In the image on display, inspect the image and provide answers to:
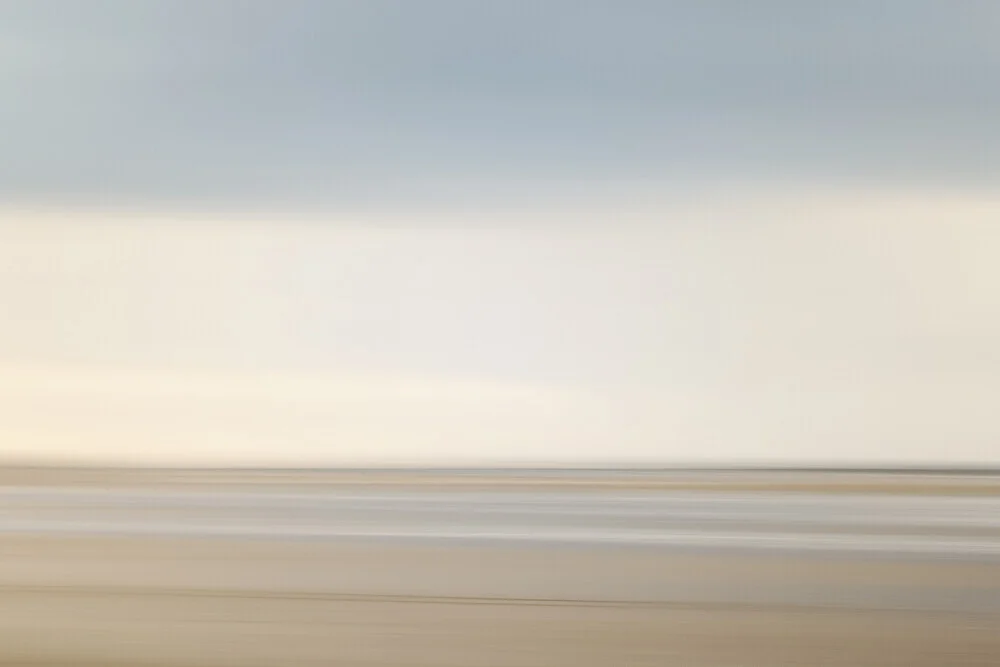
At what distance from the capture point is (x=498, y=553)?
408 inches

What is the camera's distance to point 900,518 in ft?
43.4

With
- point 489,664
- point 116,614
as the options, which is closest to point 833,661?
point 489,664

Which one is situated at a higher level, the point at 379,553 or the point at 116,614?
the point at 379,553

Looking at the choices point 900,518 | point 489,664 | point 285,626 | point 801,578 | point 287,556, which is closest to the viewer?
point 489,664

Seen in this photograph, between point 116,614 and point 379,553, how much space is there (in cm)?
268

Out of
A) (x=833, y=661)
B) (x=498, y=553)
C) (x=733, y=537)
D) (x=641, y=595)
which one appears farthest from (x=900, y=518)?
(x=833, y=661)

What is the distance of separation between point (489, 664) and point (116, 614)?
6.36 feet

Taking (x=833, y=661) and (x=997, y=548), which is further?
(x=997, y=548)

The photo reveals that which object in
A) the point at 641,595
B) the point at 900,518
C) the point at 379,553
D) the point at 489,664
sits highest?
the point at 900,518

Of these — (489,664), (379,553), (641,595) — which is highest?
(379,553)

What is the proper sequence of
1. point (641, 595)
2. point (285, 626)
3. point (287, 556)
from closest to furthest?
point (285, 626), point (641, 595), point (287, 556)

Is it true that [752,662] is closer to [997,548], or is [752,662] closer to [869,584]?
[869,584]

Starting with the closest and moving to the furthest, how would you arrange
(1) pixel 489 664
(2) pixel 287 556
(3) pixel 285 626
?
1. (1) pixel 489 664
2. (3) pixel 285 626
3. (2) pixel 287 556

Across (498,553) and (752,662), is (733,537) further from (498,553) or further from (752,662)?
(752,662)
